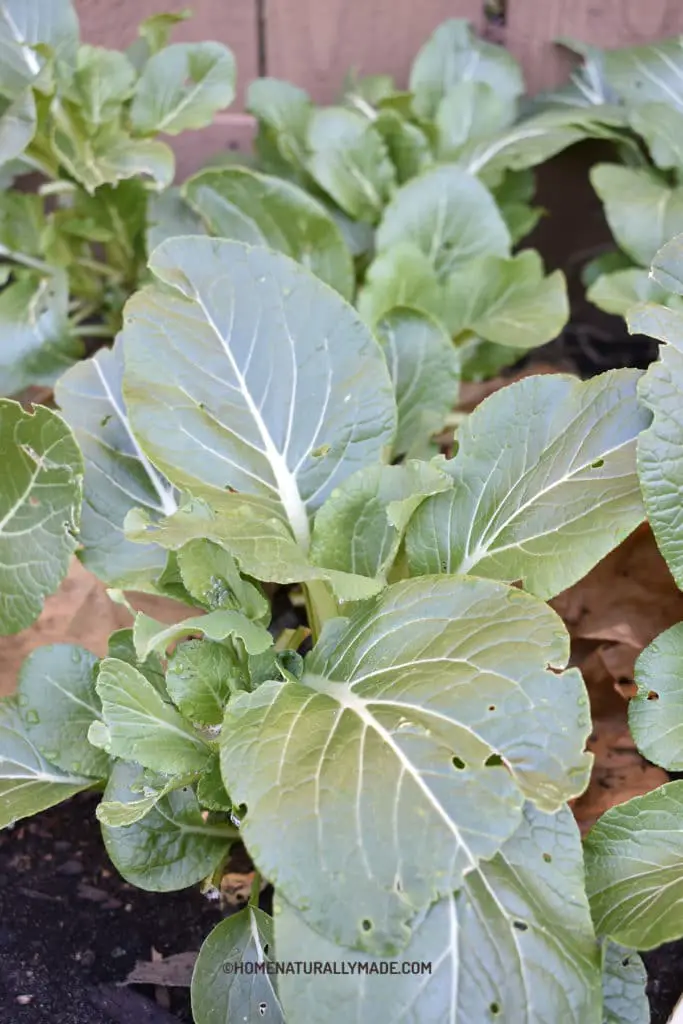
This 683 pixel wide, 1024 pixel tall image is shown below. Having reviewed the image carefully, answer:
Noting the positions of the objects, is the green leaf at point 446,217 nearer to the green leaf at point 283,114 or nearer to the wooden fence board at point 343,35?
the green leaf at point 283,114

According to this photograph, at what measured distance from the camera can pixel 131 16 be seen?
5.06 feet

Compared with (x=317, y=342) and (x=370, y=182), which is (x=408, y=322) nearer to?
(x=317, y=342)

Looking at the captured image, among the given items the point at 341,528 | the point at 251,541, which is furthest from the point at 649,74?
the point at 251,541

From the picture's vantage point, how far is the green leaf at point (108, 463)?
1.02 meters

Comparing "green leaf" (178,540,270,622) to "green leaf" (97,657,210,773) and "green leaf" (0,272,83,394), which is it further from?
"green leaf" (0,272,83,394)

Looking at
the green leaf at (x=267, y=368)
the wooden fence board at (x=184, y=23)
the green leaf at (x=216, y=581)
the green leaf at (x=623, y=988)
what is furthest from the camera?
the wooden fence board at (x=184, y=23)

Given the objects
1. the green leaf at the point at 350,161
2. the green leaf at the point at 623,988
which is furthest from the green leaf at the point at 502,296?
the green leaf at the point at 623,988

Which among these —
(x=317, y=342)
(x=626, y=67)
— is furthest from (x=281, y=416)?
(x=626, y=67)

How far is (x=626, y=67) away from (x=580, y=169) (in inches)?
8.2

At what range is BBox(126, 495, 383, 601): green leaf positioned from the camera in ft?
2.57

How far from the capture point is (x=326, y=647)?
35.2 inches

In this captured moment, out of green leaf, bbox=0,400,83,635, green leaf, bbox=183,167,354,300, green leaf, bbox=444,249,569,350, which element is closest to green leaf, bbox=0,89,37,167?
green leaf, bbox=183,167,354,300

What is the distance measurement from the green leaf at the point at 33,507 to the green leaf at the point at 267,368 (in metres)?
0.14

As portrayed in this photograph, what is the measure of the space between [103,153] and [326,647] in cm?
85
